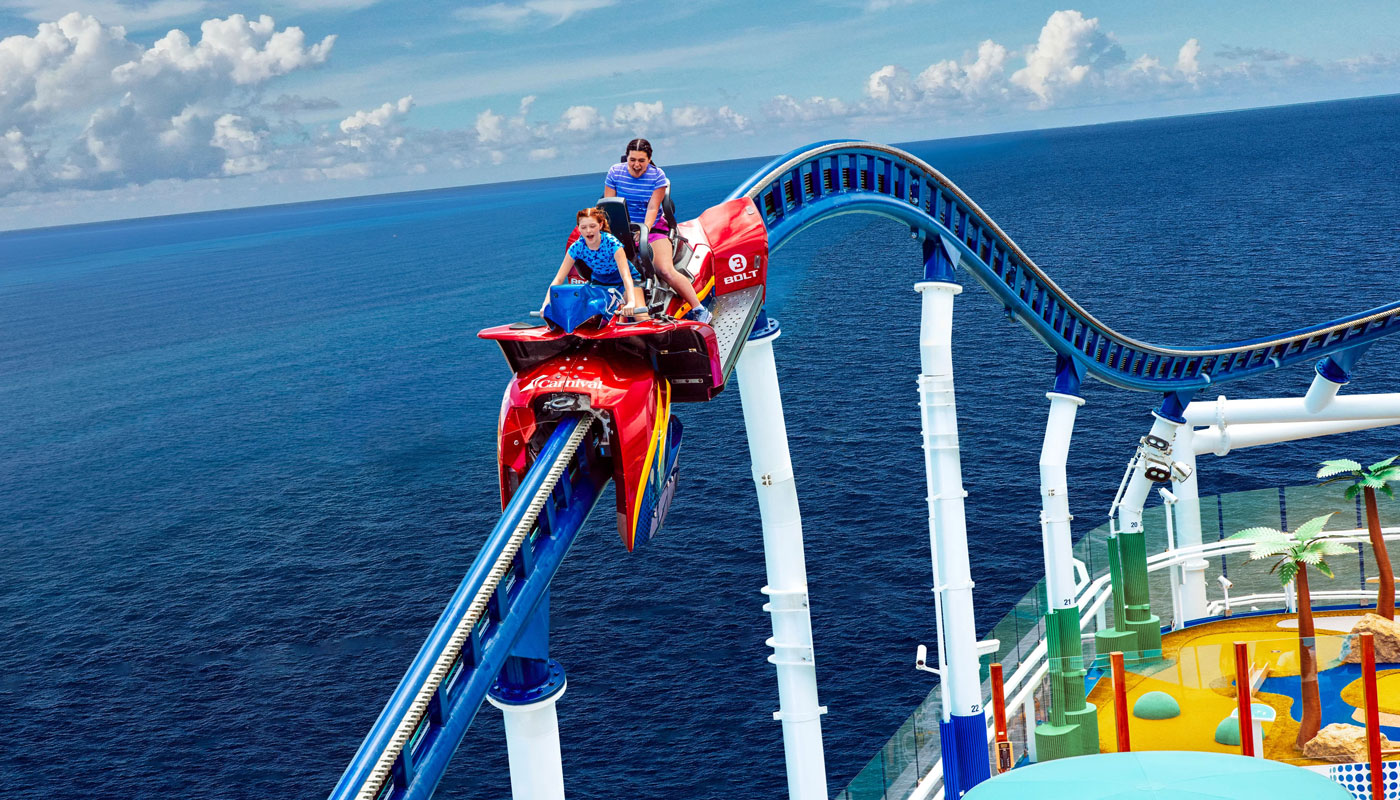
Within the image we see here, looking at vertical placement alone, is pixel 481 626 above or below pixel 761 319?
below

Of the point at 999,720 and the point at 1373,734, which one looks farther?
the point at 999,720

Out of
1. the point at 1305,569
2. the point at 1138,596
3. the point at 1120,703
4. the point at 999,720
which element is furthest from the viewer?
the point at 1138,596

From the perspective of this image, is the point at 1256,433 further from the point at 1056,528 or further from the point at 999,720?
the point at 999,720

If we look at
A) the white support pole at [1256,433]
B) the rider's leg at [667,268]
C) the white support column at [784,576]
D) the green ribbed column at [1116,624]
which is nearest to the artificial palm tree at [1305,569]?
the green ribbed column at [1116,624]

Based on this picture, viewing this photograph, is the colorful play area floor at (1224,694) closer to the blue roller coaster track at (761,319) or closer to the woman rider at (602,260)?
the blue roller coaster track at (761,319)

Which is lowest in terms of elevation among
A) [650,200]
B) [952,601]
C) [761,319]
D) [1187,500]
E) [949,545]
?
[1187,500]

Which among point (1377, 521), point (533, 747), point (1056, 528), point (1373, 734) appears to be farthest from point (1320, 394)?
point (533, 747)
